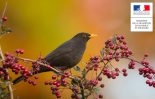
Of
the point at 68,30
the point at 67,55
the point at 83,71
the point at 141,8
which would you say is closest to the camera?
the point at 83,71

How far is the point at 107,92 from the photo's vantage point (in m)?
2.52

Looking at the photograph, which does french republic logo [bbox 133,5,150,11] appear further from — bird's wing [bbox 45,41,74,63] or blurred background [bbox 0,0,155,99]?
bird's wing [bbox 45,41,74,63]

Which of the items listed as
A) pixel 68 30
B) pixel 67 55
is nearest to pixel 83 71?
pixel 67 55

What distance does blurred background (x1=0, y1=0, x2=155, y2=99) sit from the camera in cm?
241

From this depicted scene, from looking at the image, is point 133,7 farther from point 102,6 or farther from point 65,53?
point 65,53

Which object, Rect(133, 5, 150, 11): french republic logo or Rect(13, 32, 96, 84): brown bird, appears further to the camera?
Rect(133, 5, 150, 11): french republic logo

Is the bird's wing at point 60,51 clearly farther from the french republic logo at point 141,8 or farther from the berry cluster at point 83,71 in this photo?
the french republic logo at point 141,8

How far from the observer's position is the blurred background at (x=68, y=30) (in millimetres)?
2412

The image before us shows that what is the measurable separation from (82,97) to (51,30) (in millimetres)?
1060

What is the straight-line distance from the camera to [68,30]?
2.49 metres

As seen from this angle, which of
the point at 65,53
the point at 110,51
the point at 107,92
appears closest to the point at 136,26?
the point at 107,92

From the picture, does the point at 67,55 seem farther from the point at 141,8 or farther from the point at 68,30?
the point at 141,8

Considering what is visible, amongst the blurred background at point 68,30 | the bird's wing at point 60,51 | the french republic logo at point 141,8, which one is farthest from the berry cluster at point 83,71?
the french republic logo at point 141,8

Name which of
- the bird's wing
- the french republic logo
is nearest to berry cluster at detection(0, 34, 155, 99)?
the bird's wing
